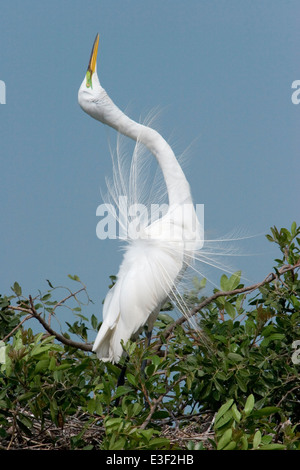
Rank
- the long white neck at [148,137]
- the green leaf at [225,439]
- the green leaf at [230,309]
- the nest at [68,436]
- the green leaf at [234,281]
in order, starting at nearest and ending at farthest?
the green leaf at [225,439], the nest at [68,436], the green leaf at [230,309], the green leaf at [234,281], the long white neck at [148,137]

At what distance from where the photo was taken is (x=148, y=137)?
9.78ft

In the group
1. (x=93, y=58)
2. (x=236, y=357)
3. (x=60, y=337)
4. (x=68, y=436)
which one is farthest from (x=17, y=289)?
(x=93, y=58)

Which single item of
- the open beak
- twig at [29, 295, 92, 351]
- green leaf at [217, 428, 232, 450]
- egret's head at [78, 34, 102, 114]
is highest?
the open beak

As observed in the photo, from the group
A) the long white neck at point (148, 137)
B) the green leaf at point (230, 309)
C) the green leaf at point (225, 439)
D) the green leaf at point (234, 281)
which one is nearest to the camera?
the green leaf at point (225, 439)

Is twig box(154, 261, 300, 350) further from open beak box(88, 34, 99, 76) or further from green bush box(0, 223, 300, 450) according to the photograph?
open beak box(88, 34, 99, 76)

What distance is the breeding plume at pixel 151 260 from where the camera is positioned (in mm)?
2680

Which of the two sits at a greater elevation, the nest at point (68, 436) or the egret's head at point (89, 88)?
the egret's head at point (89, 88)

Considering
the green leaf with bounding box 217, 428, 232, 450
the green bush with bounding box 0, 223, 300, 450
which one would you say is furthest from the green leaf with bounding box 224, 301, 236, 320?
the green leaf with bounding box 217, 428, 232, 450

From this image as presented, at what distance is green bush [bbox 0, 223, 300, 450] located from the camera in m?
1.99

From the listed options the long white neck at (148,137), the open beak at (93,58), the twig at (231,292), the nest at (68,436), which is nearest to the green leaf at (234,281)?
the twig at (231,292)

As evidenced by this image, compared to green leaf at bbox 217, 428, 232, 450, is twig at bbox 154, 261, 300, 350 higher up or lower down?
higher up

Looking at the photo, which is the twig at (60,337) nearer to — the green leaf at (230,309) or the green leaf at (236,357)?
the green leaf at (230,309)
